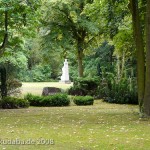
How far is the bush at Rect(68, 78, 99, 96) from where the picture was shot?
2778 centimetres

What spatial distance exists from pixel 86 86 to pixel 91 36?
5.99 meters

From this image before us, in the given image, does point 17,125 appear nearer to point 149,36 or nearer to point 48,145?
point 48,145

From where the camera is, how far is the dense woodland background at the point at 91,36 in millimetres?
15258

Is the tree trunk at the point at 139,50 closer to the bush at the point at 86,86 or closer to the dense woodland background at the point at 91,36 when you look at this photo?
the dense woodland background at the point at 91,36

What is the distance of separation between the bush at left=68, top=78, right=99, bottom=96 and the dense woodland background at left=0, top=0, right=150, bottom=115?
64 centimetres

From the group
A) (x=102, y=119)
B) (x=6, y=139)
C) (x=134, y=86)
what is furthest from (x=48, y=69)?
(x=6, y=139)

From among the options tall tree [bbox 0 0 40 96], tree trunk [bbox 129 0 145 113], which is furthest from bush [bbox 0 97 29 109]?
tree trunk [bbox 129 0 145 113]

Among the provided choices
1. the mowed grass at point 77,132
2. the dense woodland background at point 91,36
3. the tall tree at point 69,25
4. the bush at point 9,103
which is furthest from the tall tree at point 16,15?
the tall tree at point 69,25

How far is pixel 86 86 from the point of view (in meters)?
28.0

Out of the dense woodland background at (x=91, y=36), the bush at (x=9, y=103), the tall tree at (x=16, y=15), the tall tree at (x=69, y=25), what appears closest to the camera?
the tall tree at (x=16, y=15)

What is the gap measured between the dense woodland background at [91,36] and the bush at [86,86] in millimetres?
641

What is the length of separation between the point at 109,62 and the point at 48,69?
18.3 meters

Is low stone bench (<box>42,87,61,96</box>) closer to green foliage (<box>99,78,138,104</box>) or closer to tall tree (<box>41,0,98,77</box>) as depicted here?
green foliage (<box>99,78,138,104</box>)

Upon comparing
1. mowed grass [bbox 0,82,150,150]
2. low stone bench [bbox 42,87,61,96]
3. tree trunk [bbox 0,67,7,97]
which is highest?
tree trunk [bbox 0,67,7,97]
